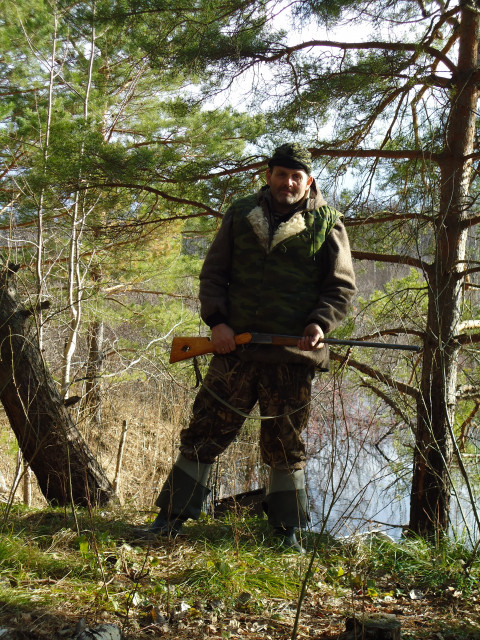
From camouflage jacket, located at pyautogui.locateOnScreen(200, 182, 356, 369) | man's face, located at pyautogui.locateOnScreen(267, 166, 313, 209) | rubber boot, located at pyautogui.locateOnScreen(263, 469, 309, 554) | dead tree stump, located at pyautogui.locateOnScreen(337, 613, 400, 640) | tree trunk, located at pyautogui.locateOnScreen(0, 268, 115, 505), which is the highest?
man's face, located at pyautogui.locateOnScreen(267, 166, 313, 209)

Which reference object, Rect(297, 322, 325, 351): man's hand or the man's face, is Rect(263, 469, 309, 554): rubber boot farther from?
the man's face

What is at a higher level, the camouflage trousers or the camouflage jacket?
the camouflage jacket

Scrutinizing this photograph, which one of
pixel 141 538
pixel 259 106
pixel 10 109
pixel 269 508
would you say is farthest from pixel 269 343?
pixel 10 109

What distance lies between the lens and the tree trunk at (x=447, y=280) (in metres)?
4.09

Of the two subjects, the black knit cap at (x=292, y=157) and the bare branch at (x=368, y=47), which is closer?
the black knit cap at (x=292, y=157)

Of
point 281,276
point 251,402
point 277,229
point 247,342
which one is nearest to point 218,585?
point 251,402

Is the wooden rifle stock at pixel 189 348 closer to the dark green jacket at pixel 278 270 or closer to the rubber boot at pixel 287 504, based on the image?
the dark green jacket at pixel 278 270

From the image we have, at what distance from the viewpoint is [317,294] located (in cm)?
322

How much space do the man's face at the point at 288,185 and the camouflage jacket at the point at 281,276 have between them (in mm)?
75

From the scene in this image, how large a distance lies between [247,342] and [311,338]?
33 cm

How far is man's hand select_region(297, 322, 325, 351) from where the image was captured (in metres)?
2.98

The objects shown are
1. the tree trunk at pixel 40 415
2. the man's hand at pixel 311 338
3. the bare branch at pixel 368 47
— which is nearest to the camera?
the man's hand at pixel 311 338

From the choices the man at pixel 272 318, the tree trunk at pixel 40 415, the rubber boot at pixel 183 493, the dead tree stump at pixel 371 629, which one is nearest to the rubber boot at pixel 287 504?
the man at pixel 272 318

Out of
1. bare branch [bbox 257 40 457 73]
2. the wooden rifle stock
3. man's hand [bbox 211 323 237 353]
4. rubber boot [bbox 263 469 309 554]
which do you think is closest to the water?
rubber boot [bbox 263 469 309 554]
